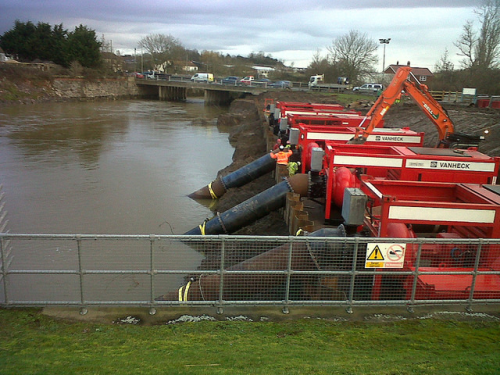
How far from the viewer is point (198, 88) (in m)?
74.0

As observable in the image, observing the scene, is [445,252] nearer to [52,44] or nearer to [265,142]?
[265,142]

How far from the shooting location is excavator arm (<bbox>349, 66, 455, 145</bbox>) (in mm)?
16922

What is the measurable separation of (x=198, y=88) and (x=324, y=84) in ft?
69.9

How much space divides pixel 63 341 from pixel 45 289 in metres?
5.08

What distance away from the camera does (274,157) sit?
714 inches

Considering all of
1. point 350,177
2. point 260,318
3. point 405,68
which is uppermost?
point 405,68

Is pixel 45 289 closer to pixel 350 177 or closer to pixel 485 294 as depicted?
pixel 350 177

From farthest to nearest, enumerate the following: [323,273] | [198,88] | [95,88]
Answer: [95,88], [198,88], [323,273]

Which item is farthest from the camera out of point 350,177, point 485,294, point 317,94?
point 317,94

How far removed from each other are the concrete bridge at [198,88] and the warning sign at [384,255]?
6206 cm

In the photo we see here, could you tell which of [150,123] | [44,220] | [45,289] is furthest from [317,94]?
[45,289]

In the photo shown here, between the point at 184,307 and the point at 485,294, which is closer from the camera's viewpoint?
the point at 184,307

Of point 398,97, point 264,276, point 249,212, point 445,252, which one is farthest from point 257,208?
point 398,97

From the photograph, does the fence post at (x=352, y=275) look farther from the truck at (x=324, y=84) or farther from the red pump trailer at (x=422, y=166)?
the truck at (x=324, y=84)
